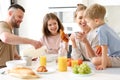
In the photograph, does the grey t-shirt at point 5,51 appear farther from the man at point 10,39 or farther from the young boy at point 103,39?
the young boy at point 103,39

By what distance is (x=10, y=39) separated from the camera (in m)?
2.61

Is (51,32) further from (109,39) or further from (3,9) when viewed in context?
(3,9)

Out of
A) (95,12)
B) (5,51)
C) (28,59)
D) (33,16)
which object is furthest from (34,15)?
(95,12)

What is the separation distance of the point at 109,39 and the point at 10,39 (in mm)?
1019

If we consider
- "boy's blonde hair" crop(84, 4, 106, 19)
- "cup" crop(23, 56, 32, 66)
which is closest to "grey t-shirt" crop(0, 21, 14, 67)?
"cup" crop(23, 56, 32, 66)

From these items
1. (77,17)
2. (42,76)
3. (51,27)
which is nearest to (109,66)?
(42,76)

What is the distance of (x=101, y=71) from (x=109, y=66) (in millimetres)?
164

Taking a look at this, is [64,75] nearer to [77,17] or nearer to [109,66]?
[109,66]

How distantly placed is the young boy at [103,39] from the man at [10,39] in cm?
62

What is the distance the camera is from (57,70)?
2.11 m

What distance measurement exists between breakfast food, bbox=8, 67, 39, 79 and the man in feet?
1.69

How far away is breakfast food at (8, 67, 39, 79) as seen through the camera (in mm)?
1879

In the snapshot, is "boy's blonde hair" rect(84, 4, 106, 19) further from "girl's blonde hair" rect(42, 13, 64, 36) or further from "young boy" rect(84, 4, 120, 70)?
"girl's blonde hair" rect(42, 13, 64, 36)

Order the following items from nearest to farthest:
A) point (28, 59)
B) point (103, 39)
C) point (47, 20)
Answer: point (103, 39)
point (28, 59)
point (47, 20)
